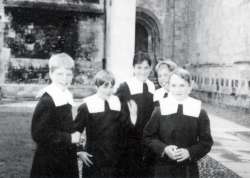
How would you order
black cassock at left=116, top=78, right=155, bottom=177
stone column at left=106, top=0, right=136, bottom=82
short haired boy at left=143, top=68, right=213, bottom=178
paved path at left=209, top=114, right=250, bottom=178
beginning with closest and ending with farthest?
short haired boy at left=143, top=68, right=213, bottom=178 → black cassock at left=116, top=78, right=155, bottom=177 → paved path at left=209, top=114, right=250, bottom=178 → stone column at left=106, top=0, right=136, bottom=82

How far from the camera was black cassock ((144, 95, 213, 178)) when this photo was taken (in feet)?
9.30

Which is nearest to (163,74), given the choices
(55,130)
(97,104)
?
(97,104)

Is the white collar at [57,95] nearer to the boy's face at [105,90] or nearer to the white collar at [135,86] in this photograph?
the boy's face at [105,90]

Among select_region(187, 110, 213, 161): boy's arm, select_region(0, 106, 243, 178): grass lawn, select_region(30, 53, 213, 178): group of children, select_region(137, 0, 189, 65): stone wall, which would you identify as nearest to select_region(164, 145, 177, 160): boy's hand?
select_region(30, 53, 213, 178): group of children

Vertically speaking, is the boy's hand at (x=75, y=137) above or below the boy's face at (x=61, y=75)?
below

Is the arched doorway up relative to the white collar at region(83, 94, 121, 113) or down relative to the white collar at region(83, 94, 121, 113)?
up

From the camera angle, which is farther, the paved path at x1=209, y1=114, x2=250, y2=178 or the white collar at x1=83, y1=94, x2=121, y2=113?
the paved path at x1=209, y1=114, x2=250, y2=178

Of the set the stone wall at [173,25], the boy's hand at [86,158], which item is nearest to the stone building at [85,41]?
the stone wall at [173,25]

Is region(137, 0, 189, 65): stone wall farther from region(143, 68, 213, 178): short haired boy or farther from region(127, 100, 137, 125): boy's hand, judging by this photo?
region(143, 68, 213, 178): short haired boy

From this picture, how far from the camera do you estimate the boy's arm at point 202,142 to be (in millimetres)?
2787

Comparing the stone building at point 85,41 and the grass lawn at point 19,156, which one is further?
the stone building at point 85,41

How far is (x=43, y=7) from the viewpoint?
1216cm

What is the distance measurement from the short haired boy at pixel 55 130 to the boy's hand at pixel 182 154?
69cm

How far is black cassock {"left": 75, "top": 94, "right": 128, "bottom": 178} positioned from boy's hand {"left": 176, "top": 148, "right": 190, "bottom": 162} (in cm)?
65
